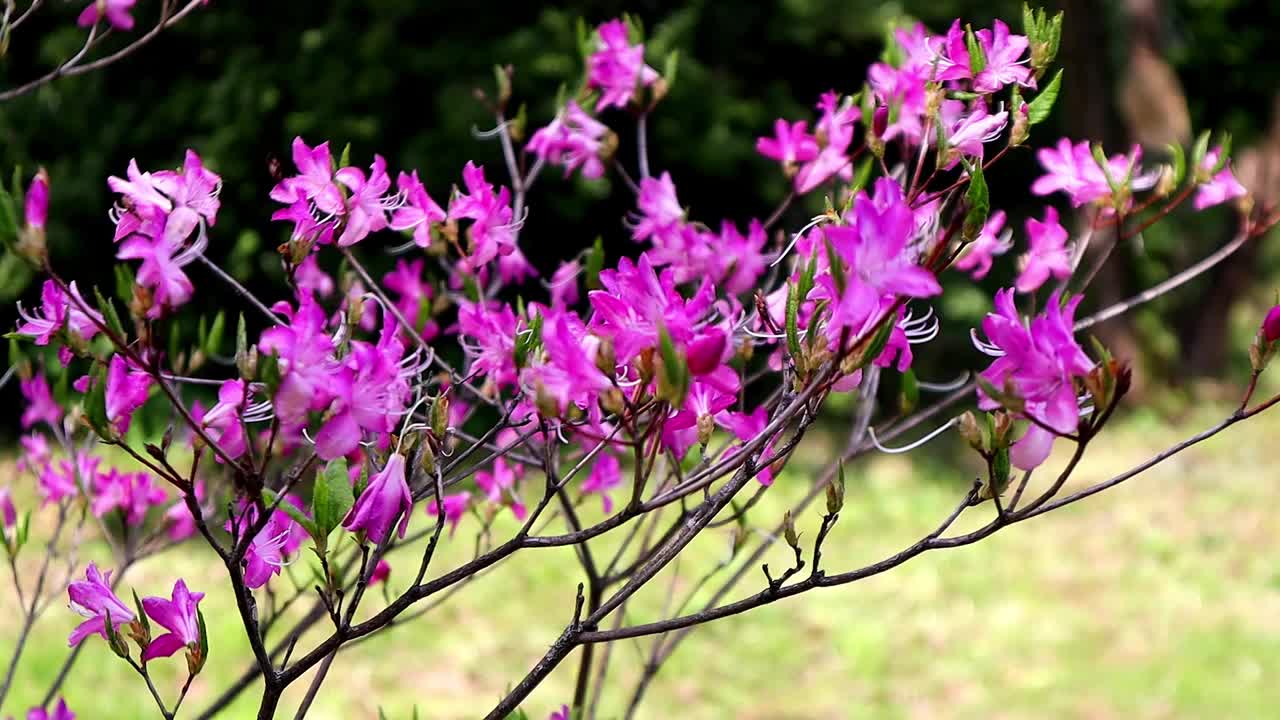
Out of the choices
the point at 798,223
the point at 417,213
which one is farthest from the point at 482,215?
the point at 798,223

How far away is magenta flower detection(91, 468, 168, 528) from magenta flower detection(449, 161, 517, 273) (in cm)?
69

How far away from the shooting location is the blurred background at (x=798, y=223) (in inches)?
131

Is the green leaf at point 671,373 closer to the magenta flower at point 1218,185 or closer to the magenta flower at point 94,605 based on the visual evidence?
the magenta flower at point 94,605

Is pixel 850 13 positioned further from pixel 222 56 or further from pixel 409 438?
pixel 409 438

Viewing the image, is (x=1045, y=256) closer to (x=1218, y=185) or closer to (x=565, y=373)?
(x=1218, y=185)

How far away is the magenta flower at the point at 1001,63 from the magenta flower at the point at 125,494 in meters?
1.12

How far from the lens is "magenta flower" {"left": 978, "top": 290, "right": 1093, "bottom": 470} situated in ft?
2.42

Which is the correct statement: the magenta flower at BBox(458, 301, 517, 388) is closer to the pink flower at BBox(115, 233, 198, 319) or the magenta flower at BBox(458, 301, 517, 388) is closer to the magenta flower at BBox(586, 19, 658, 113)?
the pink flower at BBox(115, 233, 198, 319)

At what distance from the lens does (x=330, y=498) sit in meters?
0.76

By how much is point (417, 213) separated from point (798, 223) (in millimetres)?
4947

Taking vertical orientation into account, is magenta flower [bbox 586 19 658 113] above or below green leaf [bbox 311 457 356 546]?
below

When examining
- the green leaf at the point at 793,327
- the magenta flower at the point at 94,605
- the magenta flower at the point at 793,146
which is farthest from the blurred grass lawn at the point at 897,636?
the green leaf at the point at 793,327

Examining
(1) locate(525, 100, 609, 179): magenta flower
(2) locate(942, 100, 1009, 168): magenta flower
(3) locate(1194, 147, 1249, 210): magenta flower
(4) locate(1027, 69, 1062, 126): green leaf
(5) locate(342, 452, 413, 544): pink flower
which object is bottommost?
(3) locate(1194, 147, 1249, 210): magenta flower

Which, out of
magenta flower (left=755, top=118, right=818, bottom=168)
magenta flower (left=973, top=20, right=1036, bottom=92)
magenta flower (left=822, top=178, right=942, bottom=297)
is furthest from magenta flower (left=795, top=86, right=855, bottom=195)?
magenta flower (left=822, top=178, right=942, bottom=297)
